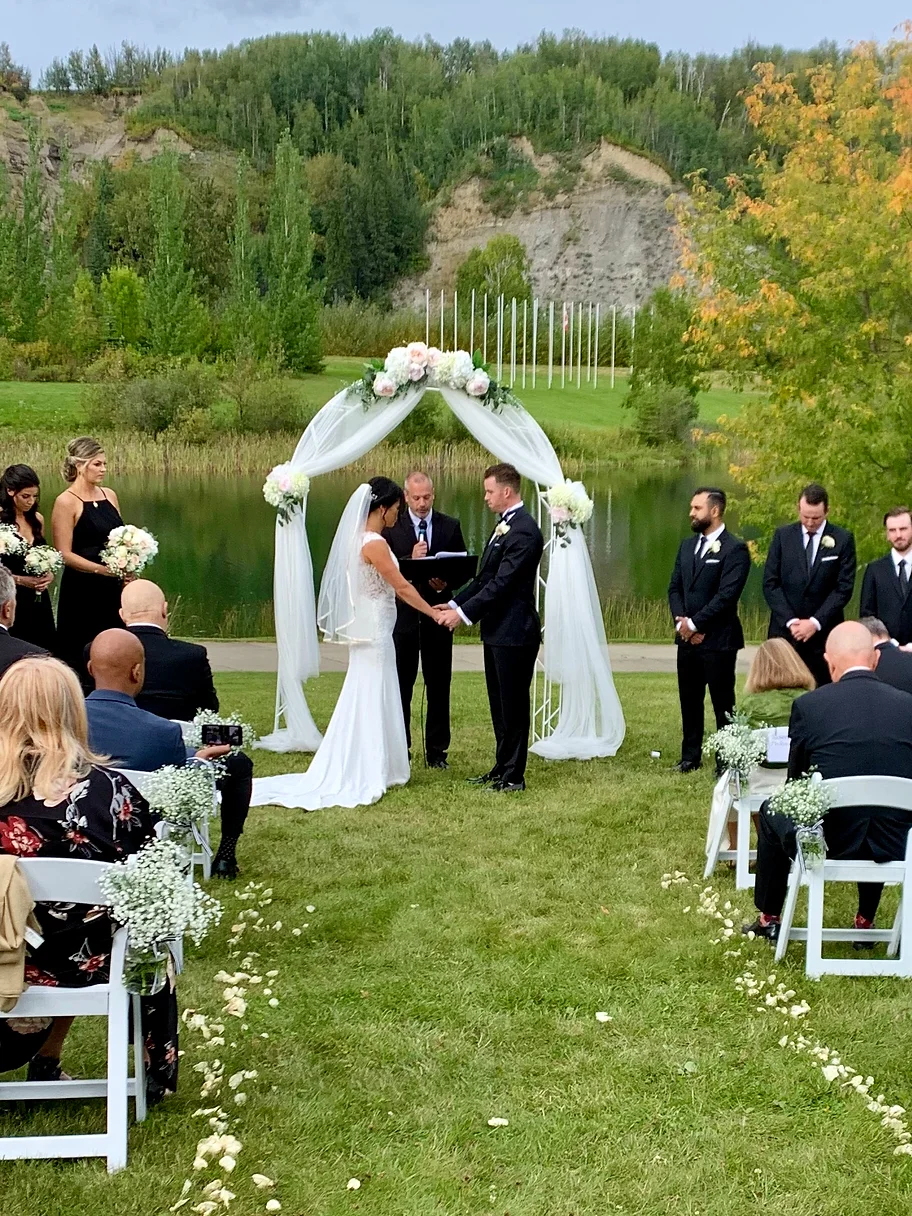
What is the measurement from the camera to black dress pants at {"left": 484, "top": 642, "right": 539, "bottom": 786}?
838cm

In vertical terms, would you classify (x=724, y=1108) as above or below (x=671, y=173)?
below

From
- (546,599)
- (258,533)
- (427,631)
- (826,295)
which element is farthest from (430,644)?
(258,533)

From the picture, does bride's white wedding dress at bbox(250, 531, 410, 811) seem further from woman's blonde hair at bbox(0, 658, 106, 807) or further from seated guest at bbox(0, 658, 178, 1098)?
woman's blonde hair at bbox(0, 658, 106, 807)

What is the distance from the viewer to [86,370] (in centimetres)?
5731

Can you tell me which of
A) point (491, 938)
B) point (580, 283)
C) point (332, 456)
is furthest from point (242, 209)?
point (491, 938)

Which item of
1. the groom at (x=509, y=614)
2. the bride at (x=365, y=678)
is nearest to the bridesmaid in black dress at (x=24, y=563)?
the bride at (x=365, y=678)

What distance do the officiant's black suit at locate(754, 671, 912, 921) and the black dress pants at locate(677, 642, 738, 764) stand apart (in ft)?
11.0

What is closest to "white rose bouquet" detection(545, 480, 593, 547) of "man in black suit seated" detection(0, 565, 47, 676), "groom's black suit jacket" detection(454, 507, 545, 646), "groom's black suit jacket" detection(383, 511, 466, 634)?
"groom's black suit jacket" detection(383, 511, 466, 634)

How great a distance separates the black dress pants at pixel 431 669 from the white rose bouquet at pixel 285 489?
137 cm

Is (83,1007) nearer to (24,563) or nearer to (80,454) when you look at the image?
(24,563)

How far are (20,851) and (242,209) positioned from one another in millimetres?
72387

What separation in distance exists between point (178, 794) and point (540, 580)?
532 centimetres

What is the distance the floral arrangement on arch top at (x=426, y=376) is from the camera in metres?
9.30

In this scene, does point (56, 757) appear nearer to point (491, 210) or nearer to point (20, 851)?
point (20, 851)
